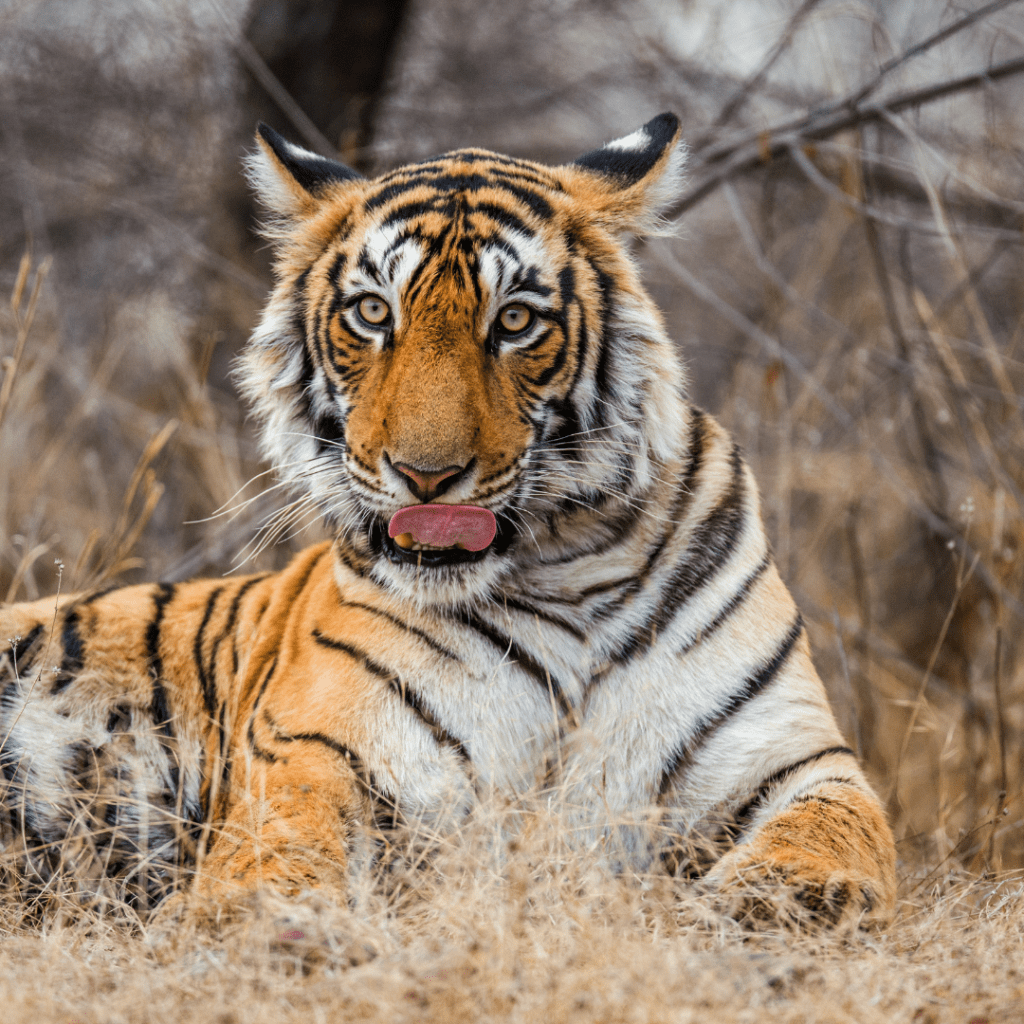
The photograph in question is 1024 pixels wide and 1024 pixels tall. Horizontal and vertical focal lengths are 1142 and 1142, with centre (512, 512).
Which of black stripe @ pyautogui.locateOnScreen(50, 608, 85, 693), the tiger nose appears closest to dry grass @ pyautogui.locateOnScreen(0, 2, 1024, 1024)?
black stripe @ pyautogui.locateOnScreen(50, 608, 85, 693)

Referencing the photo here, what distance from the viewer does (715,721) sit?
2104 mm

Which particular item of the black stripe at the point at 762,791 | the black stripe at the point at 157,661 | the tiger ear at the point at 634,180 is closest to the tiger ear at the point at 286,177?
the tiger ear at the point at 634,180

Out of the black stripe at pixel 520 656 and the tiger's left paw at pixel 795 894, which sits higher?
the black stripe at pixel 520 656

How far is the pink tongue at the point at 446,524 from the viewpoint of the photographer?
201 centimetres

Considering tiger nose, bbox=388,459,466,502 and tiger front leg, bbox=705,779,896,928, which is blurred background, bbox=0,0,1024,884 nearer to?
tiger front leg, bbox=705,779,896,928

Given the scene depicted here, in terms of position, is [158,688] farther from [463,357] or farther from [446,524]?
[463,357]

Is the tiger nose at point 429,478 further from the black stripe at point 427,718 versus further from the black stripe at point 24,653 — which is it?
the black stripe at point 24,653

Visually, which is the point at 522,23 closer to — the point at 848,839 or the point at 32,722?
the point at 32,722

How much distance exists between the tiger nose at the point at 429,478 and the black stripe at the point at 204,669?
95 cm

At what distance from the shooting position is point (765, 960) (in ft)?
4.79

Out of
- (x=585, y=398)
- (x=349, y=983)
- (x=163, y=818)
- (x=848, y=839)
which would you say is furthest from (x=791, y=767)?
(x=163, y=818)

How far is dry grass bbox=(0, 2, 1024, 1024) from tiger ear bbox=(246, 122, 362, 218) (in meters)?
0.61

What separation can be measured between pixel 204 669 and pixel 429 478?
1.01 m

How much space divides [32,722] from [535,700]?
117cm
